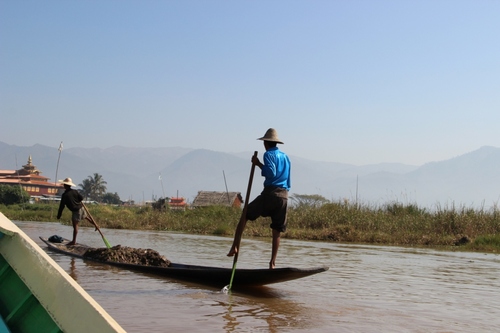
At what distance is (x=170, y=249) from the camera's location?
12.2 metres

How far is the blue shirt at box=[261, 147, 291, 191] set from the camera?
6766 mm

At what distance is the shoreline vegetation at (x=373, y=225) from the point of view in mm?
16250

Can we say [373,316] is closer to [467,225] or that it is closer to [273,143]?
[273,143]

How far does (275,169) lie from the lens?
6.79 meters

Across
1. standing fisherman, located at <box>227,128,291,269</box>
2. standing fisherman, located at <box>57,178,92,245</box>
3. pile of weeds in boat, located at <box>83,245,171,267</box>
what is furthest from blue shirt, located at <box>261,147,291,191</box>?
standing fisherman, located at <box>57,178,92,245</box>

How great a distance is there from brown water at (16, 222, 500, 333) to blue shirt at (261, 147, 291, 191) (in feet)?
4.14

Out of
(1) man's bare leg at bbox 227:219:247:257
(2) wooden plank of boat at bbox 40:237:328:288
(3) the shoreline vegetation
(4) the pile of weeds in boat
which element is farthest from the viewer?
(3) the shoreline vegetation

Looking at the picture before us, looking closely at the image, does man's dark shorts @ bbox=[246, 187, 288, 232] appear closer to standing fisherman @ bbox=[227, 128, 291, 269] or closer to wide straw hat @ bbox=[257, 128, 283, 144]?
standing fisherman @ bbox=[227, 128, 291, 269]

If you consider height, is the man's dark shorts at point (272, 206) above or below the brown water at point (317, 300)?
above

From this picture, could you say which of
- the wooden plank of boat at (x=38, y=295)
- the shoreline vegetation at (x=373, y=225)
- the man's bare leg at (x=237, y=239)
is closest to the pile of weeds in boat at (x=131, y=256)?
the man's bare leg at (x=237, y=239)

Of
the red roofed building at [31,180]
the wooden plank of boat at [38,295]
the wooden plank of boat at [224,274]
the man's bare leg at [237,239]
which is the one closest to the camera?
the wooden plank of boat at [38,295]

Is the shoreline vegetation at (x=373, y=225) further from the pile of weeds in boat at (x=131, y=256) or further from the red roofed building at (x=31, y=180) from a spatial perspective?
Result: the red roofed building at (x=31, y=180)

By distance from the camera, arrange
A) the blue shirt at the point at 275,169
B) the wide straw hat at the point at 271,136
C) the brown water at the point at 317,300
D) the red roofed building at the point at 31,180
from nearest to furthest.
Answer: the brown water at the point at 317,300
the blue shirt at the point at 275,169
the wide straw hat at the point at 271,136
the red roofed building at the point at 31,180

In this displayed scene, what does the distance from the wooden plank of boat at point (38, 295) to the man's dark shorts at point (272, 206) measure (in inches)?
158
